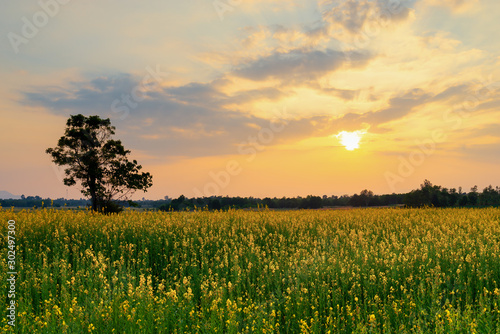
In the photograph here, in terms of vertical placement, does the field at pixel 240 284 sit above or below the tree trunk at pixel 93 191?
below

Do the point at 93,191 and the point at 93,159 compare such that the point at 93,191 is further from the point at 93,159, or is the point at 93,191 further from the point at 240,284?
the point at 240,284

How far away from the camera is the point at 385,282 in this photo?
7.05 metres

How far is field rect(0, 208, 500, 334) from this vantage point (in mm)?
5883

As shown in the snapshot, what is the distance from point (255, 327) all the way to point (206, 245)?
18.8ft

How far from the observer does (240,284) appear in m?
8.09

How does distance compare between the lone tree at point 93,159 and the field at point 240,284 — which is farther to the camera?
the lone tree at point 93,159

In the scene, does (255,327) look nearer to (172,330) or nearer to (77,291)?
(172,330)

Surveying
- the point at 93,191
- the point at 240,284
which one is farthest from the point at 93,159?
the point at 240,284

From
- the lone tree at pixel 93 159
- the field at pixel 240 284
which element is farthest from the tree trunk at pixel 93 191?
the field at pixel 240 284

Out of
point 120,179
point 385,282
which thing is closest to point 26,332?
point 385,282

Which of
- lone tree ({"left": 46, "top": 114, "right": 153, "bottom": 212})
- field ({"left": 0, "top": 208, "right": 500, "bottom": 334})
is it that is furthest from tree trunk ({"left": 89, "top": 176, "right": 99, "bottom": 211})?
field ({"left": 0, "top": 208, "right": 500, "bottom": 334})

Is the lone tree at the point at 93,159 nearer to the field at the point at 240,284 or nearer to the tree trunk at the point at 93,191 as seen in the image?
the tree trunk at the point at 93,191

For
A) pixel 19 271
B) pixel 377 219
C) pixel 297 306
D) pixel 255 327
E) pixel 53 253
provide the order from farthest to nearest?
pixel 377 219 → pixel 53 253 → pixel 19 271 → pixel 297 306 → pixel 255 327

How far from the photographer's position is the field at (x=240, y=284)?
5883 millimetres
